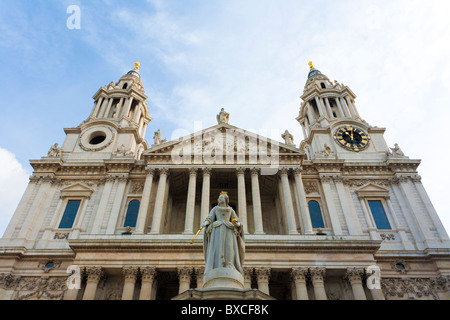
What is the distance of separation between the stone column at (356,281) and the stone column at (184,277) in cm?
927

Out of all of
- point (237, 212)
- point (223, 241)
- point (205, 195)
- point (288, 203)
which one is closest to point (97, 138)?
point (205, 195)

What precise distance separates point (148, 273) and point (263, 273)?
6.68 metres

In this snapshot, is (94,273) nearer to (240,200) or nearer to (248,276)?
(248,276)

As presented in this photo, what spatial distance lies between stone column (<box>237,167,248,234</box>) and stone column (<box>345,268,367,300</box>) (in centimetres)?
696

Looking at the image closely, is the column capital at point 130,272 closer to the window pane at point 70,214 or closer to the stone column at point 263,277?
the stone column at point 263,277

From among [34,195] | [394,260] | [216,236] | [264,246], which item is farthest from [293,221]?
[34,195]

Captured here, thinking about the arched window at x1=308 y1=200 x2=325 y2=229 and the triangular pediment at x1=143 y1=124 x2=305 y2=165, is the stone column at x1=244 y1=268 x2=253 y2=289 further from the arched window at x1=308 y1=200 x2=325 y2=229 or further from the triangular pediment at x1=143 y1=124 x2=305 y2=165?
the triangular pediment at x1=143 y1=124 x2=305 y2=165

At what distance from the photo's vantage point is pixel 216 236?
10.0 metres
